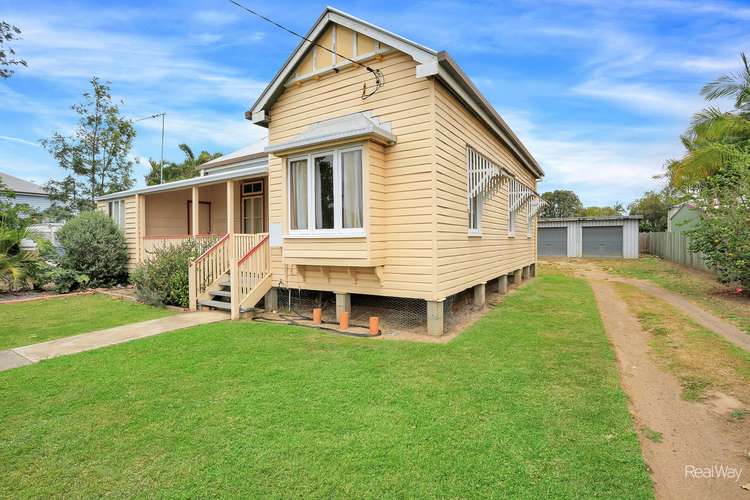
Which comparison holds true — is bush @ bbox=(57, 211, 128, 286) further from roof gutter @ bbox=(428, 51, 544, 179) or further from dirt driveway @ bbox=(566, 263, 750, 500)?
dirt driveway @ bbox=(566, 263, 750, 500)

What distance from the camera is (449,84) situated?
6.56 m

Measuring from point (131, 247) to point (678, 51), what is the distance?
19.1 metres

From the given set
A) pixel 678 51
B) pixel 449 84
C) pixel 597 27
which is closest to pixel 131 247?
pixel 449 84

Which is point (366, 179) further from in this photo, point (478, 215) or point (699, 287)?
point (699, 287)

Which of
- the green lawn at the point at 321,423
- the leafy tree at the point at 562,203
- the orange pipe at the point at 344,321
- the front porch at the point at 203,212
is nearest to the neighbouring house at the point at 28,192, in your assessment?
the front porch at the point at 203,212

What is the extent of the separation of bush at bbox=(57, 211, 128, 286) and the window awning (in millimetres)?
8751

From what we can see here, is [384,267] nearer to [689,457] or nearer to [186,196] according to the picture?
[689,457]

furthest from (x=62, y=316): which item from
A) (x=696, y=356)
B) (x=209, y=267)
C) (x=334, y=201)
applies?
(x=696, y=356)

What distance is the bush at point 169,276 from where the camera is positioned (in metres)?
8.84

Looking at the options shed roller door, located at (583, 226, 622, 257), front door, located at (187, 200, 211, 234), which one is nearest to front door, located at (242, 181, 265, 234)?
front door, located at (187, 200, 211, 234)

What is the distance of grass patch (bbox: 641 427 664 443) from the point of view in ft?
10.4

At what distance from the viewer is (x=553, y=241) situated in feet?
90.5

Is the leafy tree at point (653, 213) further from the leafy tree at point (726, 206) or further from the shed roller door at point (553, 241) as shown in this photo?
the leafy tree at point (726, 206)

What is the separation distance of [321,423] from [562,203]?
2193 inches
